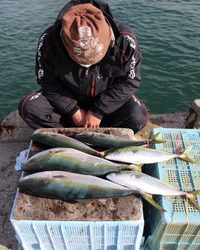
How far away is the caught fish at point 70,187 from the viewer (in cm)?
Answer: 260

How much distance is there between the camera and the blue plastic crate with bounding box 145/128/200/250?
2.55 m

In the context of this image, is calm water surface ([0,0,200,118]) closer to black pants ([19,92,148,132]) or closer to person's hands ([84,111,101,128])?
black pants ([19,92,148,132])

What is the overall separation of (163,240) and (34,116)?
6.87 feet

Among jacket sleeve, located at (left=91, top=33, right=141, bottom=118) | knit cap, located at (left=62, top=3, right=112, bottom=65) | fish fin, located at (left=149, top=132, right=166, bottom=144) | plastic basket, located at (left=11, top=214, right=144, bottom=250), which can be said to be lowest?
plastic basket, located at (left=11, top=214, right=144, bottom=250)

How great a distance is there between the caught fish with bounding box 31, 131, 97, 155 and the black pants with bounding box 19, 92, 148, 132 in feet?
1.93

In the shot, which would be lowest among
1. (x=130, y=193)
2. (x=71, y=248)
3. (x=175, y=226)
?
(x=71, y=248)

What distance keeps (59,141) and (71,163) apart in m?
0.39

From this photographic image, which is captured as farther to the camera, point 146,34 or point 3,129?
point 146,34

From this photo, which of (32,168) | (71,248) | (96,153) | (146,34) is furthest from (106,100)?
(146,34)

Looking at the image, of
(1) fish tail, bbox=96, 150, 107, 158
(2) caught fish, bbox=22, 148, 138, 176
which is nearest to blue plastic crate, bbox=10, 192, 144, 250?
(2) caught fish, bbox=22, 148, 138, 176

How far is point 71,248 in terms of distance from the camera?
282cm

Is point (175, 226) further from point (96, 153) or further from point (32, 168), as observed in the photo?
point (32, 168)

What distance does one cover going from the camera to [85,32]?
295cm

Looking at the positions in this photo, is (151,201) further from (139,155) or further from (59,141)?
(59,141)
